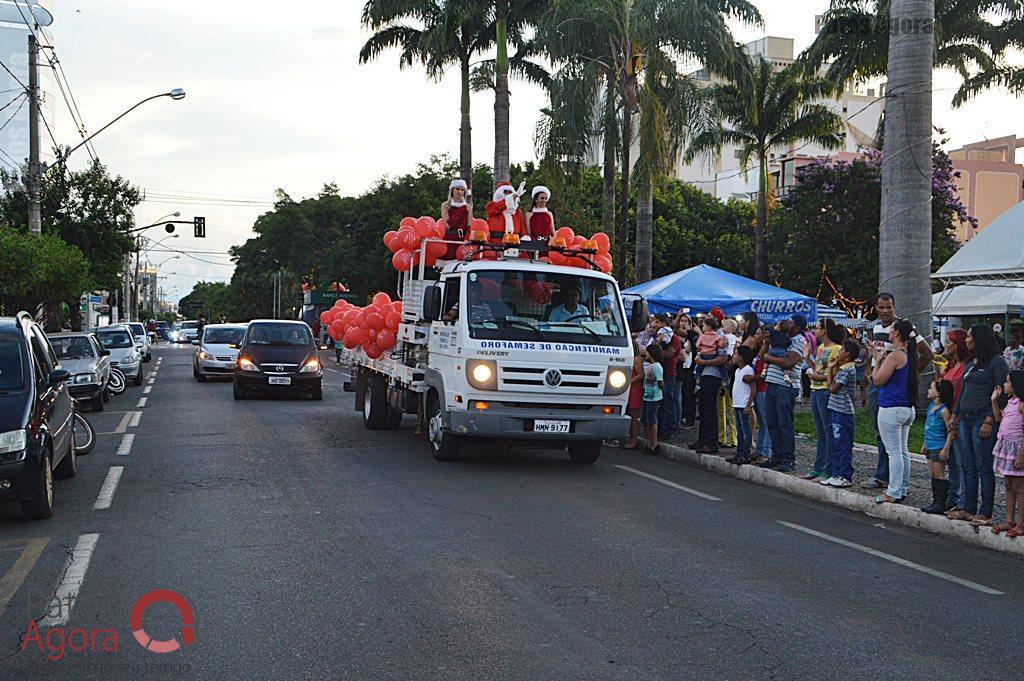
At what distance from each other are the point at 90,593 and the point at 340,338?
1129 cm

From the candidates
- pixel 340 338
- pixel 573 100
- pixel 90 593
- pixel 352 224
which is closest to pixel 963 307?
pixel 573 100

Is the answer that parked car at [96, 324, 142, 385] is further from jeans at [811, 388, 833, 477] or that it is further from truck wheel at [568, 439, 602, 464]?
jeans at [811, 388, 833, 477]

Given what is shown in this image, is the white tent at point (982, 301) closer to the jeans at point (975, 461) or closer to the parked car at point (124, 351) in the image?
the jeans at point (975, 461)

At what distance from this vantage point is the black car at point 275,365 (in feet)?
71.4

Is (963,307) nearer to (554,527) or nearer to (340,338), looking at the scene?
(340,338)

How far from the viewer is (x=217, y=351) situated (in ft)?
92.1

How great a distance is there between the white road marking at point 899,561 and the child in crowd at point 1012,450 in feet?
4.04

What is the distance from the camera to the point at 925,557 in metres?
8.12

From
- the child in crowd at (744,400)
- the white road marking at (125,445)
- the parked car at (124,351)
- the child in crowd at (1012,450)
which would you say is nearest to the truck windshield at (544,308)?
the child in crowd at (744,400)

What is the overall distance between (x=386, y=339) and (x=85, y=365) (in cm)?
788

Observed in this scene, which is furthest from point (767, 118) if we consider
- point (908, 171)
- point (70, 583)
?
point (70, 583)

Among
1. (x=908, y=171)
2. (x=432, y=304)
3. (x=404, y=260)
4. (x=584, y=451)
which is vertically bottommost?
(x=584, y=451)

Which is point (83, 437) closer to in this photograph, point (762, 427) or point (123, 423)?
point (123, 423)

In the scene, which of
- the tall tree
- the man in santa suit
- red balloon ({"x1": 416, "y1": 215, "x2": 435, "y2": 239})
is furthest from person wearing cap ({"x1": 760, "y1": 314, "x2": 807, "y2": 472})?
red balloon ({"x1": 416, "y1": 215, "x2": 435, "y2": 239})
